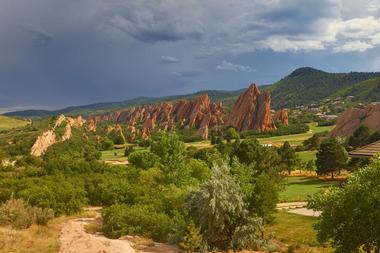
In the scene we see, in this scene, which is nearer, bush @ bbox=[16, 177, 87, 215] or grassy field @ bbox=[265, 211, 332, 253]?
grassy field @ bbox=[265, 211, 332, 253]

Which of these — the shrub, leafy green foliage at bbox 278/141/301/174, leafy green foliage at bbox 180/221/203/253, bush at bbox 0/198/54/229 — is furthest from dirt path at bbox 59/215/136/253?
leafy green foliage at bbox 278/141/301/174

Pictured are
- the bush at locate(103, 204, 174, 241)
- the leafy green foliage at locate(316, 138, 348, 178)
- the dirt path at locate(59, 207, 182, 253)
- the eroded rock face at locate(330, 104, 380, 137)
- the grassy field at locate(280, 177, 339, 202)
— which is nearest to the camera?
the dirt path at locate(59, 207, 182, 253)

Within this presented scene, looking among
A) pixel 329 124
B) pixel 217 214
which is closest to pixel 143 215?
pixel 217 214

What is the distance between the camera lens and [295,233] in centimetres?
3030

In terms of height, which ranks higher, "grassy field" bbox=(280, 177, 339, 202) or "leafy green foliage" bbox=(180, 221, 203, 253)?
"leafy green foliage" bbox=(180, 221, 203, 253)

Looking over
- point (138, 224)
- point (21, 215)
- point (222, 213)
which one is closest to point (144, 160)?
point (21, 215)

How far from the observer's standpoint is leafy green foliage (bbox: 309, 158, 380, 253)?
1534 centimetres

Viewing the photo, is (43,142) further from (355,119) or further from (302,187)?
(355,119)

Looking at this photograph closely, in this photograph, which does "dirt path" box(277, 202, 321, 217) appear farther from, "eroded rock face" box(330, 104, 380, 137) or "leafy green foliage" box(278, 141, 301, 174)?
"eroded rock face" box(330, 104, 380, 137)

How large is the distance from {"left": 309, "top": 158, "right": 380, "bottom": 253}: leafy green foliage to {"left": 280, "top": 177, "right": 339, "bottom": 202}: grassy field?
3120 cm

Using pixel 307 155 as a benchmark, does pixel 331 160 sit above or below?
above

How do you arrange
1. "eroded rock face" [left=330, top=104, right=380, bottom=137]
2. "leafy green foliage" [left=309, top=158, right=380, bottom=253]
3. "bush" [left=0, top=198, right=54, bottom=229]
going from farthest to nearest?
"eroded rock face" [left=330, top=104, right=380, bottom=137]
"bush" [left=0, top=198, right=54, bottom=229]
"leafy green foliage" [left=309, top=158, right=380, bottom=253]

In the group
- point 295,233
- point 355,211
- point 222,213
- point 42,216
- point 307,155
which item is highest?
point 355,211

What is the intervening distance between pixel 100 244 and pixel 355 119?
12358 centimetres
